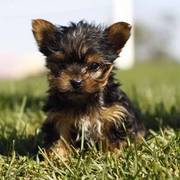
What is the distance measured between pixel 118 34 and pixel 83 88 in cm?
68

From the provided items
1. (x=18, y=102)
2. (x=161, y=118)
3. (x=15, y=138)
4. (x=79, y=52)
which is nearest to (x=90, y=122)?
(x=79, y=52)

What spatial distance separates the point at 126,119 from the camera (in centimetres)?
563

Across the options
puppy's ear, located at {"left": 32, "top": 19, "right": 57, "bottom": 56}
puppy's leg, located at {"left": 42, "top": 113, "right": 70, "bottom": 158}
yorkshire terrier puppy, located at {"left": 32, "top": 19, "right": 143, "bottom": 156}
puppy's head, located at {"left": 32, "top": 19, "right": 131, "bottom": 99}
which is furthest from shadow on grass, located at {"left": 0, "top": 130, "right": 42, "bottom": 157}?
puppy's ear, located at {"left": 32, "top": 19, "right": 57, "bottom": 56}

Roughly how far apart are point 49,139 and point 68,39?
86 centimetres

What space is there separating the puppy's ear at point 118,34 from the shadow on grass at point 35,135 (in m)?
1.14

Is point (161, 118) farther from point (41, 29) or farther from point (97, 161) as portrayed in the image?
point (97, 161)

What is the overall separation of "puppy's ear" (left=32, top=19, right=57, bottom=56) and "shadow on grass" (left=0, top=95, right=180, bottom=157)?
0.85m

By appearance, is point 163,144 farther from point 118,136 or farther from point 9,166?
point 9,166

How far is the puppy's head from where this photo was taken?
17.4ft

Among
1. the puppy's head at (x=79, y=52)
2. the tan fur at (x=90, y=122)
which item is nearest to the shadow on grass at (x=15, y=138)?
the tan fur at (x=90, y=122)

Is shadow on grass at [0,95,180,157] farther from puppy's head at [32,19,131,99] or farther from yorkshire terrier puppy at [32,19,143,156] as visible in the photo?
puppy's head at [32,19,131,99]

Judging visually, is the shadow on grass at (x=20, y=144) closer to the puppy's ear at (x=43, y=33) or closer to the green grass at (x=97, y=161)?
the green grass at (x=97, y=161)

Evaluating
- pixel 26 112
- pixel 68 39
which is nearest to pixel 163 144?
pixel 68 39

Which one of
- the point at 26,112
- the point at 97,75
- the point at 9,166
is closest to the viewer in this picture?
the point at 9,166
